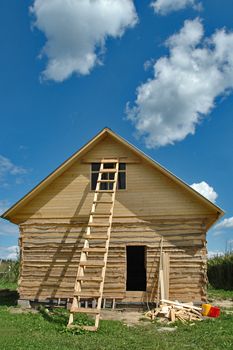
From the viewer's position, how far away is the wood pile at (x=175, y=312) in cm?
1435

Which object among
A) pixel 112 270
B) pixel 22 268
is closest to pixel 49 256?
pixel 22 268

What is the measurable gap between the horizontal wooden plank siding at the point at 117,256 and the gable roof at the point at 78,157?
89cm

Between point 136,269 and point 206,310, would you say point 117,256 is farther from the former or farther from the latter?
point 136,269

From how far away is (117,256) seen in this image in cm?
1697

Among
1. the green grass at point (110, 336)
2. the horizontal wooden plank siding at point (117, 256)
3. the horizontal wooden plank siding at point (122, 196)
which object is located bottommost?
the green grass at point (110, 336)

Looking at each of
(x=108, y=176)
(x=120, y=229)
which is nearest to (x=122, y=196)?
(x=108, y=176)

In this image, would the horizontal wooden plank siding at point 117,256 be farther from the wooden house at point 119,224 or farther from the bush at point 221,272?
the bush at point 221,272

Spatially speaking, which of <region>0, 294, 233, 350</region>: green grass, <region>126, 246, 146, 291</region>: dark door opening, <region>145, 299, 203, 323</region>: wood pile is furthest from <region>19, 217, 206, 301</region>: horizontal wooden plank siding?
<region>126, 246, 146, 291</region>: dark door opening

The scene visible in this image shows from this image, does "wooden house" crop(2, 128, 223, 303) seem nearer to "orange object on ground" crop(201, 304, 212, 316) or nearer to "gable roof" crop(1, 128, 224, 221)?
"gable roof" crop(1, 128, 224, 221)

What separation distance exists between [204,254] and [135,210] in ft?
10.7

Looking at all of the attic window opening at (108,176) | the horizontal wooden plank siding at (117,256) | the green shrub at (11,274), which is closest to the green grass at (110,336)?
the horizontal wooden plank siding at (117,256)

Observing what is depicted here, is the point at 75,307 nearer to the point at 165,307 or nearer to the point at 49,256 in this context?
the point at 165,307

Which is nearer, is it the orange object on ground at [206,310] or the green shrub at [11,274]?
the orange object on ground at [206,310]

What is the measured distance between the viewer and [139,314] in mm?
15609
